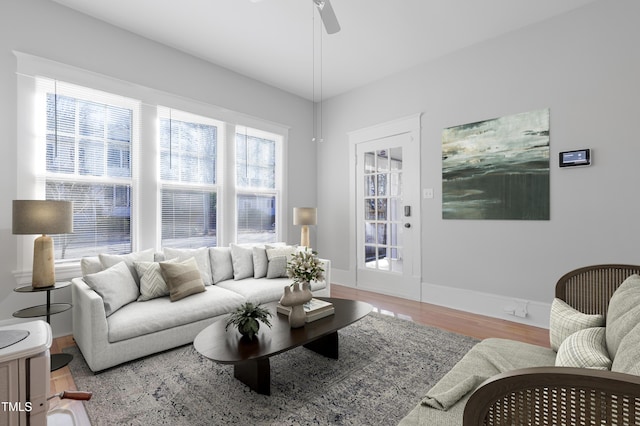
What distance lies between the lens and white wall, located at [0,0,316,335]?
8.86 ft

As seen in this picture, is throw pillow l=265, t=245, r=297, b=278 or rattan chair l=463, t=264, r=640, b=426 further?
throw pillow l=265, t=245, r=297, b=278

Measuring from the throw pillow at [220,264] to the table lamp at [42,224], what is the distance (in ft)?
4.67

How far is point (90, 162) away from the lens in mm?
3186

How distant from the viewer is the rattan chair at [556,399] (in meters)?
0.79

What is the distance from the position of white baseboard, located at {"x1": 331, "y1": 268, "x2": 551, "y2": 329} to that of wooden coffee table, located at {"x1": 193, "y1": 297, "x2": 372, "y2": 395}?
1895 millimetres

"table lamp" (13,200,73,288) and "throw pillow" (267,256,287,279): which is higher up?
"table lamp" (13,200,73,288)

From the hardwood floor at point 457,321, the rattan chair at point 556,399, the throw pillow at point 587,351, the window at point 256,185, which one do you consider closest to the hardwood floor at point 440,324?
the hardwood floor at point 457,321

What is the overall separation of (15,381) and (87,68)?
313cm

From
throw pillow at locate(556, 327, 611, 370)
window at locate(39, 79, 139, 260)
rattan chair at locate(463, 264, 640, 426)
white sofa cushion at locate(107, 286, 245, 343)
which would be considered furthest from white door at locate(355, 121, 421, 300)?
rattan chair at locate(463, 264, 640, 426)

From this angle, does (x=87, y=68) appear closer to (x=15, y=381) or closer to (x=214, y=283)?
(x=214, y=283)

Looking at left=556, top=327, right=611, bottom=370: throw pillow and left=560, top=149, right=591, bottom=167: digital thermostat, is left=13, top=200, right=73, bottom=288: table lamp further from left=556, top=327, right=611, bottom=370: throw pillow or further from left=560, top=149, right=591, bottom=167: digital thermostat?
left=560, top=149, right=591, bottom=167: digital thermostat

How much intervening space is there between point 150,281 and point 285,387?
162 cm

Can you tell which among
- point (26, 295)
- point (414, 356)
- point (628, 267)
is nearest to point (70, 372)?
point (26, 295)

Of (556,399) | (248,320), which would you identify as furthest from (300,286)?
(556,399)
